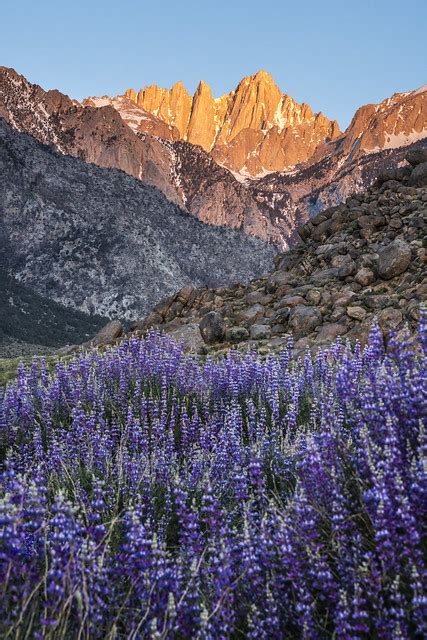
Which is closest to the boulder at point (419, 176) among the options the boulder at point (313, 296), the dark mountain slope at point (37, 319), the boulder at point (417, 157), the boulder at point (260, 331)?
the boulder at point (417, 157)

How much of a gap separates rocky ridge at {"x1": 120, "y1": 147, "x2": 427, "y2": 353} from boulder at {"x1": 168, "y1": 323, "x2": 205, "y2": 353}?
0.14ft

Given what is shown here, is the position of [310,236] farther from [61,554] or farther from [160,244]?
[160,244]

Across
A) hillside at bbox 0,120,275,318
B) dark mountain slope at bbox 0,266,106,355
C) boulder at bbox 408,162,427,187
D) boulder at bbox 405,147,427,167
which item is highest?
hillside at bbox 0,120,275,318

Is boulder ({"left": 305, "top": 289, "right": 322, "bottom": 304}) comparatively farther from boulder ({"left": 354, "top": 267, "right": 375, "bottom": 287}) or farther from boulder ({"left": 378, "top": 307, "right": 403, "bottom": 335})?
boulder ({"left": 378, "top": 307, "right": 403, "bottom": 335})

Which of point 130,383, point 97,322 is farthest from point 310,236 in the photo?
point 97,322

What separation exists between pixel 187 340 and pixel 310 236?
392 inches

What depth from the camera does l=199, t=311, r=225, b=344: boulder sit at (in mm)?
19562

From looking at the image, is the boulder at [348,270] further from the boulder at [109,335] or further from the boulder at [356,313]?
the boulder at [109,335]

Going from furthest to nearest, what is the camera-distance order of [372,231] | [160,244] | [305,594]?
1. [160,244]
2. [372,231]
3. [305,594]

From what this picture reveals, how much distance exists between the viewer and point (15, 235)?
495ft

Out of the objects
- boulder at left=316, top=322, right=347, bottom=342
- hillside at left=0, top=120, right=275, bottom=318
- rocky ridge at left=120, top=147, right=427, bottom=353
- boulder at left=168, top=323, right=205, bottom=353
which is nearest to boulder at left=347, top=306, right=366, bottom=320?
rocky ridge at left=120, top=147, right=427, bottom=353

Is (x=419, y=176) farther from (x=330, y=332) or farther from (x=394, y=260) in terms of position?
(x=330, y=332)

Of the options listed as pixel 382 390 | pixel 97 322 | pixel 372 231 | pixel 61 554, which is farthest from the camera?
pixel 97 322

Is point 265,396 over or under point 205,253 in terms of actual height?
under
